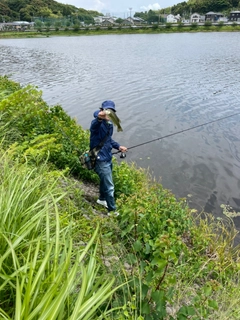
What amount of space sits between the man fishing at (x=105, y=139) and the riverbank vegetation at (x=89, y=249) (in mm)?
443

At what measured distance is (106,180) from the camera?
5176 millimetres

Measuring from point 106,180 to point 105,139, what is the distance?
29.6 inches

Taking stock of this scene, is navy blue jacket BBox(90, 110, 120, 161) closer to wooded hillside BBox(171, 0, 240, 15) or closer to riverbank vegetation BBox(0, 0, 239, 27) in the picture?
riverbank vegetation BBox(0, 0, 239, 27)

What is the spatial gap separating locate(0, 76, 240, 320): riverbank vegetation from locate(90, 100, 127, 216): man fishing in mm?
443

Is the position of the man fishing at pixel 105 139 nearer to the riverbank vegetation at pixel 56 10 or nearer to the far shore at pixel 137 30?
the far shore at pixel 137 30

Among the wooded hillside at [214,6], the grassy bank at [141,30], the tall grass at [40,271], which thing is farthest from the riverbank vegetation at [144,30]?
the tall grass at [40,271]

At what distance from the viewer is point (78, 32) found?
94.9 metres

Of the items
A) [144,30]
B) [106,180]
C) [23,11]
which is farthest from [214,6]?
[106,180]

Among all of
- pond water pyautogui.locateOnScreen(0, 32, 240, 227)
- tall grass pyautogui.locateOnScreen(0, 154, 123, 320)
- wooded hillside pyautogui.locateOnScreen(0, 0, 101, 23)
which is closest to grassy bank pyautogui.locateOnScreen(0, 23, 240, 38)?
pond water pyautogui.locateOnScreen(0, 32, 240, 227)

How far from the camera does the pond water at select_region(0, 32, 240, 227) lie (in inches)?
341

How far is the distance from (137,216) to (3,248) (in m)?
1.58

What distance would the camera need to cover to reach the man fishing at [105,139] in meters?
4.75

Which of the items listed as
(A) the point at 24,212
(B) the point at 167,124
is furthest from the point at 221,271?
(B) the point at 167,124

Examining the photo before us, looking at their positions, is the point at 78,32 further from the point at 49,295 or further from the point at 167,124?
the point at 49,295
